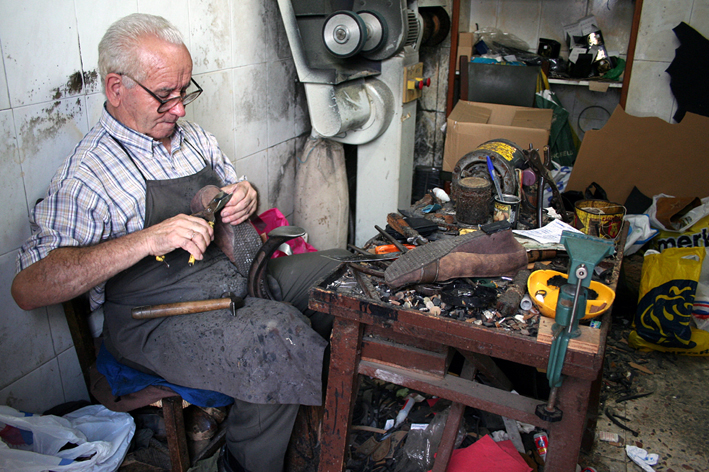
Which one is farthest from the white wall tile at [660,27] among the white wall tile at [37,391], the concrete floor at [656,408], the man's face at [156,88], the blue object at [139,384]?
the white wall tile at [37,391]

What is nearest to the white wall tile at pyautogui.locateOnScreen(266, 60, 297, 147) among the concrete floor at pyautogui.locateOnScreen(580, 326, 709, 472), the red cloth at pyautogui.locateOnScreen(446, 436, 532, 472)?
the red cloth at pyautogui.locateOnScreen(446, 436, 532, 472)

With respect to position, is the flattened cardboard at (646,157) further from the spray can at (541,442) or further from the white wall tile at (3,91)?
the white wall tile at (3,91)

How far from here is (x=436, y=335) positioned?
1354 millimetres

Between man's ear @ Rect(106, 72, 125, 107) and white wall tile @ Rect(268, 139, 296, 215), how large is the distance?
1368 mm

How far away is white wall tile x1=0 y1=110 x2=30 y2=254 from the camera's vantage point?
1580 mm

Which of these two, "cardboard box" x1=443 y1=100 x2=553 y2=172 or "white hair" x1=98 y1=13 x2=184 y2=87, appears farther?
"cardboard box" x1=443 y1=100 x2=553 y2=172

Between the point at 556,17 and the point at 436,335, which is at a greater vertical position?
the point at 556,17

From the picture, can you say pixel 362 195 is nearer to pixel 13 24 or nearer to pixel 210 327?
pixel 210 327

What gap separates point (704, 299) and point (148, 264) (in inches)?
103

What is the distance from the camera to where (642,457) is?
2012mm

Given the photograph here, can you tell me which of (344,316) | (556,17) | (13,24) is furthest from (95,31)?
(556,17)

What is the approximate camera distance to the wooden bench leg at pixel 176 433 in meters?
1.71

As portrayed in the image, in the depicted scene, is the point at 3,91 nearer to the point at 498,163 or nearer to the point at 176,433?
the point at 176,433

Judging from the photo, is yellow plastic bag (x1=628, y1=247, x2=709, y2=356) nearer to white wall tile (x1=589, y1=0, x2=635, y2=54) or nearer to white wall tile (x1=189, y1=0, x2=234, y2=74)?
white wall tile (x1=589, y1=0, x2=635, y2=54)
